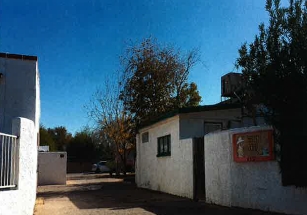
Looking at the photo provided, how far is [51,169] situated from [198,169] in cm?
1560

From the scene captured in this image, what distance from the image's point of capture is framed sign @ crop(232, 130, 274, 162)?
33.2ft

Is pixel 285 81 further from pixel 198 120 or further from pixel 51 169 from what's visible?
pixel 51 169

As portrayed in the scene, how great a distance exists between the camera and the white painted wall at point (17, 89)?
10969 mm

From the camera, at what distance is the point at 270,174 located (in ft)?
33.1

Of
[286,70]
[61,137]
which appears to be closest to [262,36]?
[286,70]

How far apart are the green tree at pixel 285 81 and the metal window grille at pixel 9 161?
19.6 feet

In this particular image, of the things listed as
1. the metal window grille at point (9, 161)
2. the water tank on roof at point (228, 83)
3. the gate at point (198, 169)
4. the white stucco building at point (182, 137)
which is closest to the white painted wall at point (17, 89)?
the metal window grille at point (9, 161)

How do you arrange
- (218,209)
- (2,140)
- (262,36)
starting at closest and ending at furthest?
(2,140) < (262,36) < (218,209)

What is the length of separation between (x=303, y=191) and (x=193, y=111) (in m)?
7.05

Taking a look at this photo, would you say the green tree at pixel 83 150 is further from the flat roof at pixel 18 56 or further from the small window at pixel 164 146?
the flat roof at pixel 18 56

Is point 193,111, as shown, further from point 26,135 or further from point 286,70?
point 26,135

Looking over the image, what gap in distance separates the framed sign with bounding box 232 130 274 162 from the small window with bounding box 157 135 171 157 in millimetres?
6046

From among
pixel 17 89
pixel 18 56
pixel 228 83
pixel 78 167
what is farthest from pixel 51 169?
pixel 78 167

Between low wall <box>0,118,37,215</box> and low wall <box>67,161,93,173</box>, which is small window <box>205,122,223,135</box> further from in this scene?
low wall <box>67,161,93,173</box>
